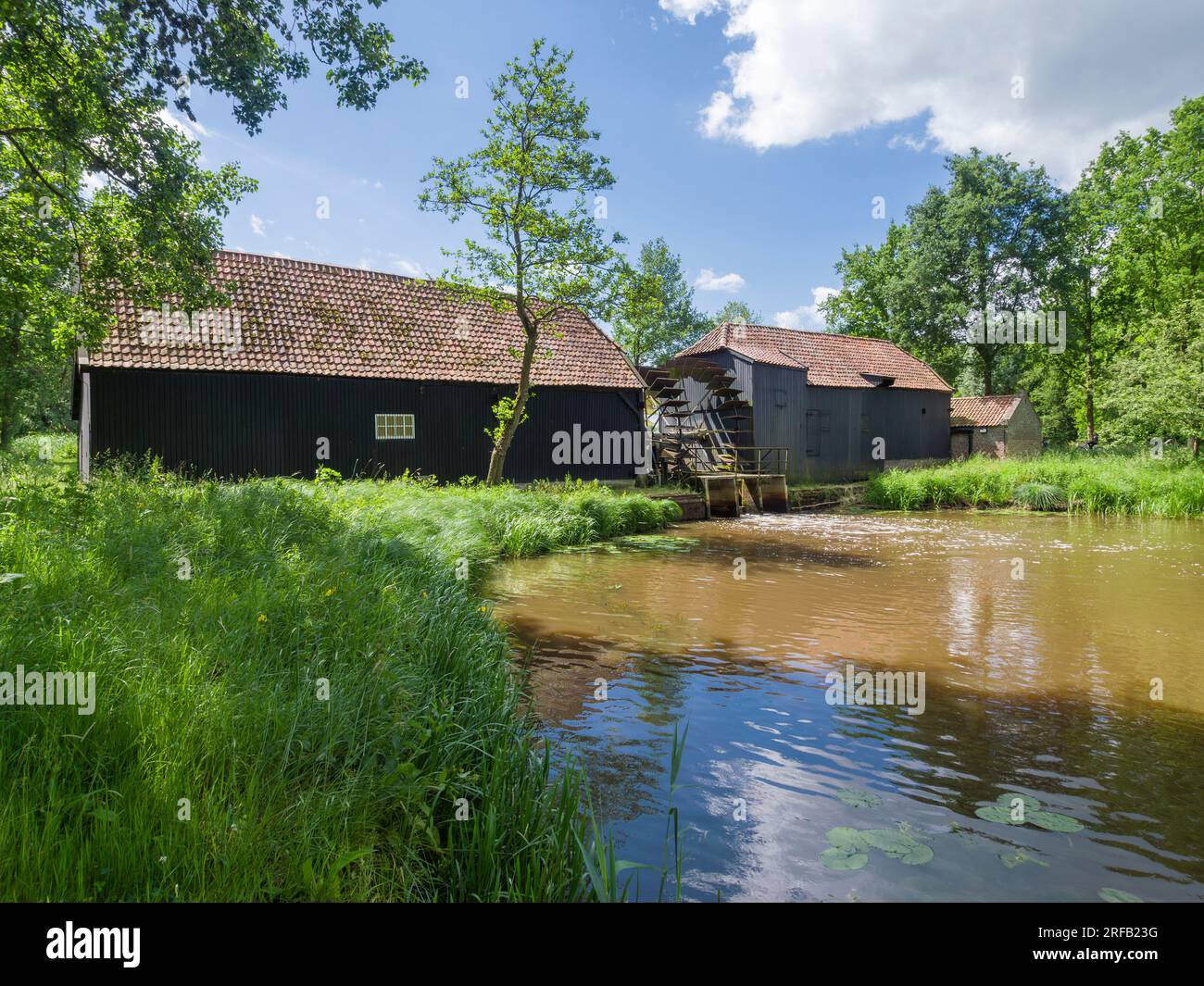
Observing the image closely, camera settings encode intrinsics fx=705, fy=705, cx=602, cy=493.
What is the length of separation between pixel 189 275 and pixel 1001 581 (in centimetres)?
1177

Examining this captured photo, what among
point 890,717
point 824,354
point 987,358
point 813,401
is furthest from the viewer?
point 987,358

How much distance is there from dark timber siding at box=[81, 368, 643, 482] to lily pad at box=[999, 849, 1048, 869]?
14.6 metres

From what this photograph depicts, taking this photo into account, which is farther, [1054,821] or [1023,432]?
[1023,432]

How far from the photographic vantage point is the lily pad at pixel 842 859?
3.24m

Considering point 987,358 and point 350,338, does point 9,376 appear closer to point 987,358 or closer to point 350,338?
point 350,338

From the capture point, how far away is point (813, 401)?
26062 millimetres

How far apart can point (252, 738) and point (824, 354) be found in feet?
91.8

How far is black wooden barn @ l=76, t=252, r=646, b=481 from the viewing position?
14.2 m

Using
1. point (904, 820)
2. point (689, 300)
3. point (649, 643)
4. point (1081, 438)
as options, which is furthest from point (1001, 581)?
point (689, 300)

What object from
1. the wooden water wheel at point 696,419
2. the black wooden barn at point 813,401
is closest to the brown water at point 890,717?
the wooden water wheel at point 696,419

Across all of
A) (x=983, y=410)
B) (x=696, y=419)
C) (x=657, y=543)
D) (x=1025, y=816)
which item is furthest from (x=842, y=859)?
(x=983, y=410)

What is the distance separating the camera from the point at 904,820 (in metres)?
3.62

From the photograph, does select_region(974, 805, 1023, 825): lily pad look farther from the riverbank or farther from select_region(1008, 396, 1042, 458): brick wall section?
select_region(1008, 396, 1042, 458): brick wall section

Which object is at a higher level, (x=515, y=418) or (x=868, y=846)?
(x=515, y=418)
